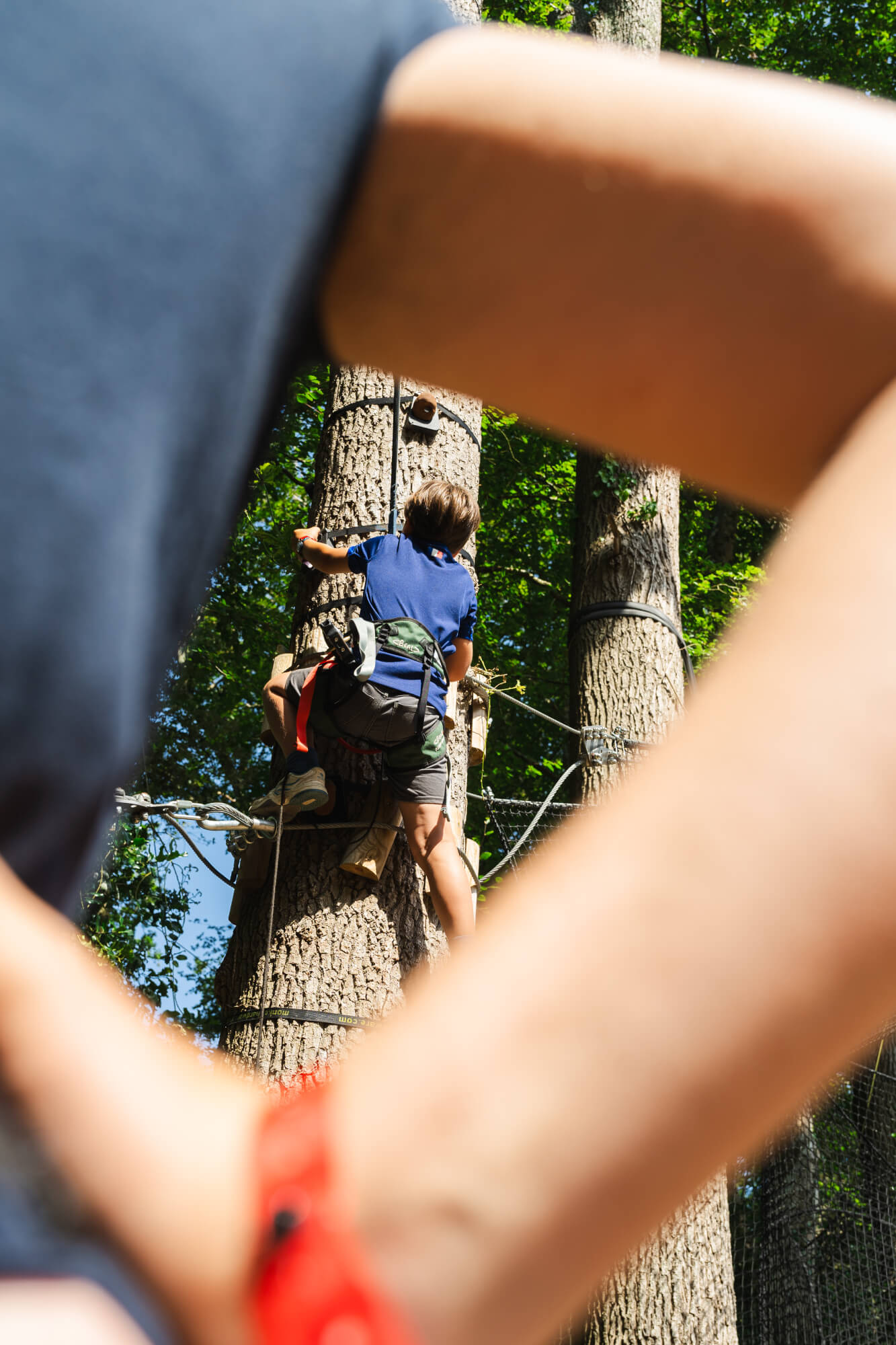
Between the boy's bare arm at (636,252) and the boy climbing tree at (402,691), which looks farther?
the boy climbing tree at (402,691)

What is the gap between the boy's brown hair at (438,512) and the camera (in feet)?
10.4

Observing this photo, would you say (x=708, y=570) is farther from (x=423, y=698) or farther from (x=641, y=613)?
(x=423, y=698)

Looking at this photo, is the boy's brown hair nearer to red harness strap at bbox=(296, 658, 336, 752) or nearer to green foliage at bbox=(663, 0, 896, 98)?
red harness strap at bbox=(296, 658, 336, 752)

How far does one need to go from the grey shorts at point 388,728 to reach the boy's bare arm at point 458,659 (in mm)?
430

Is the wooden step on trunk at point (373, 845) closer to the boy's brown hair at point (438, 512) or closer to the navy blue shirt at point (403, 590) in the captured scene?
the navy blue shirt at point (403, 590)

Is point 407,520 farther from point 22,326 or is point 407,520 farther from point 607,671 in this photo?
point 22,326

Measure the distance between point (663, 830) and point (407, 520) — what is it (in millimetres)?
3042

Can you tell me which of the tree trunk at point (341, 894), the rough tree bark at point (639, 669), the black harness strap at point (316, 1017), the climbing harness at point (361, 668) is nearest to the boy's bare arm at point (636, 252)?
the tree trunk at point (341, 894)

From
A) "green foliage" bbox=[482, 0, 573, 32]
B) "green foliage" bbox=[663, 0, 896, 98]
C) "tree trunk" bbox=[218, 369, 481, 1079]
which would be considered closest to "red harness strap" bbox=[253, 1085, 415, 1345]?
"tree trunk" bbox=[218, 369, 481, 1079]

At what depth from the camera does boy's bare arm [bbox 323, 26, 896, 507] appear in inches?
10.5

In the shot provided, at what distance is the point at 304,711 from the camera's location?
2988mm

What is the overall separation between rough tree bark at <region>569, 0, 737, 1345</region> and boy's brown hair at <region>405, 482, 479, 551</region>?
3.85ft

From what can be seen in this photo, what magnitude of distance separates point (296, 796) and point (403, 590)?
723 millimetres

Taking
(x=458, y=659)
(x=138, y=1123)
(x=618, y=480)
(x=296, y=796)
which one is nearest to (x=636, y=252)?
(x=138, y=1123)
